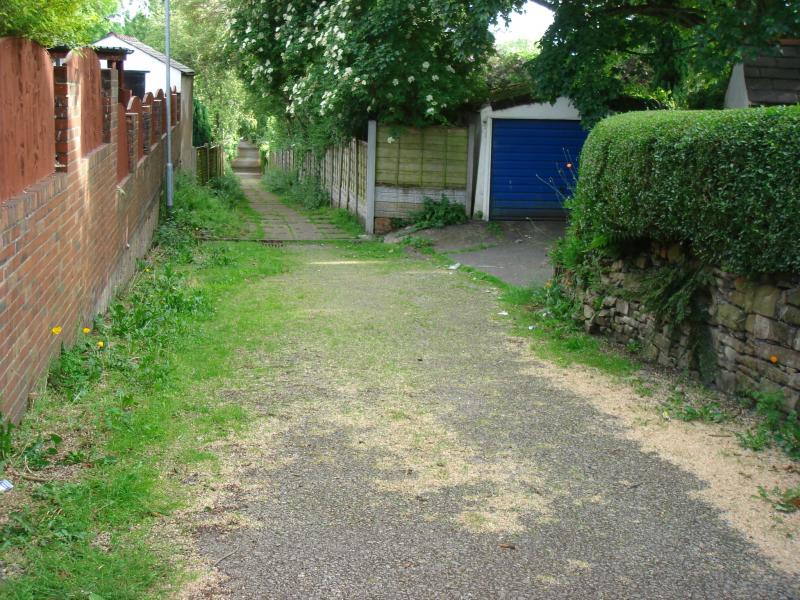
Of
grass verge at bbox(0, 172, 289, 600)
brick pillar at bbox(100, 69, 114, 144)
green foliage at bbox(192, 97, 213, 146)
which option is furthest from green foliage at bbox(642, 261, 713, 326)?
green foliage at bbox(192, 97, 213, 146)

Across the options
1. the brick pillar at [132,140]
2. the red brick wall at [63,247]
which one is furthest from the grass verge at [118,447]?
the brick pillar at [132,140]

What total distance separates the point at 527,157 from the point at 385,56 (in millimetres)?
3661

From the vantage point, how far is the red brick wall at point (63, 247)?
4949 mm

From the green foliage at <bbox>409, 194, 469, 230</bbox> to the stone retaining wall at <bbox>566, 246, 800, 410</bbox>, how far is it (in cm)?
928

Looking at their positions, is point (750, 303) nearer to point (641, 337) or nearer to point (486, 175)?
point (641, 337)

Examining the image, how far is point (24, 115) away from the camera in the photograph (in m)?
5.57

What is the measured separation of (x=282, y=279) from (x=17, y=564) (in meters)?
9.06

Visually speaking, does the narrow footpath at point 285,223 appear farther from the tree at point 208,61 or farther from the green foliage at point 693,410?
the green foliage at point 693,410

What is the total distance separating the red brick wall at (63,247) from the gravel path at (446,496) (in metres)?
1.36

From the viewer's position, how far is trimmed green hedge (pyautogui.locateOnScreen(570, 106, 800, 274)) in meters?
6.02

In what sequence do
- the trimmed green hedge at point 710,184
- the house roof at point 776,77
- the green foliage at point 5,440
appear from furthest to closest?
the house roof at point 776,77 → the trimmed green hedge at point 710,184 → the green foliage at point 5,440

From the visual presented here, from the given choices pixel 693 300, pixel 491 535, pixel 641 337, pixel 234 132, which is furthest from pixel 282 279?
pixel 234 132

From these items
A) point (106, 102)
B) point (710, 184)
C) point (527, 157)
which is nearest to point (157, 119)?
point (527, 157)

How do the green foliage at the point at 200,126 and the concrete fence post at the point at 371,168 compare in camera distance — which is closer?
the concrete fence post at the point at 371,168
